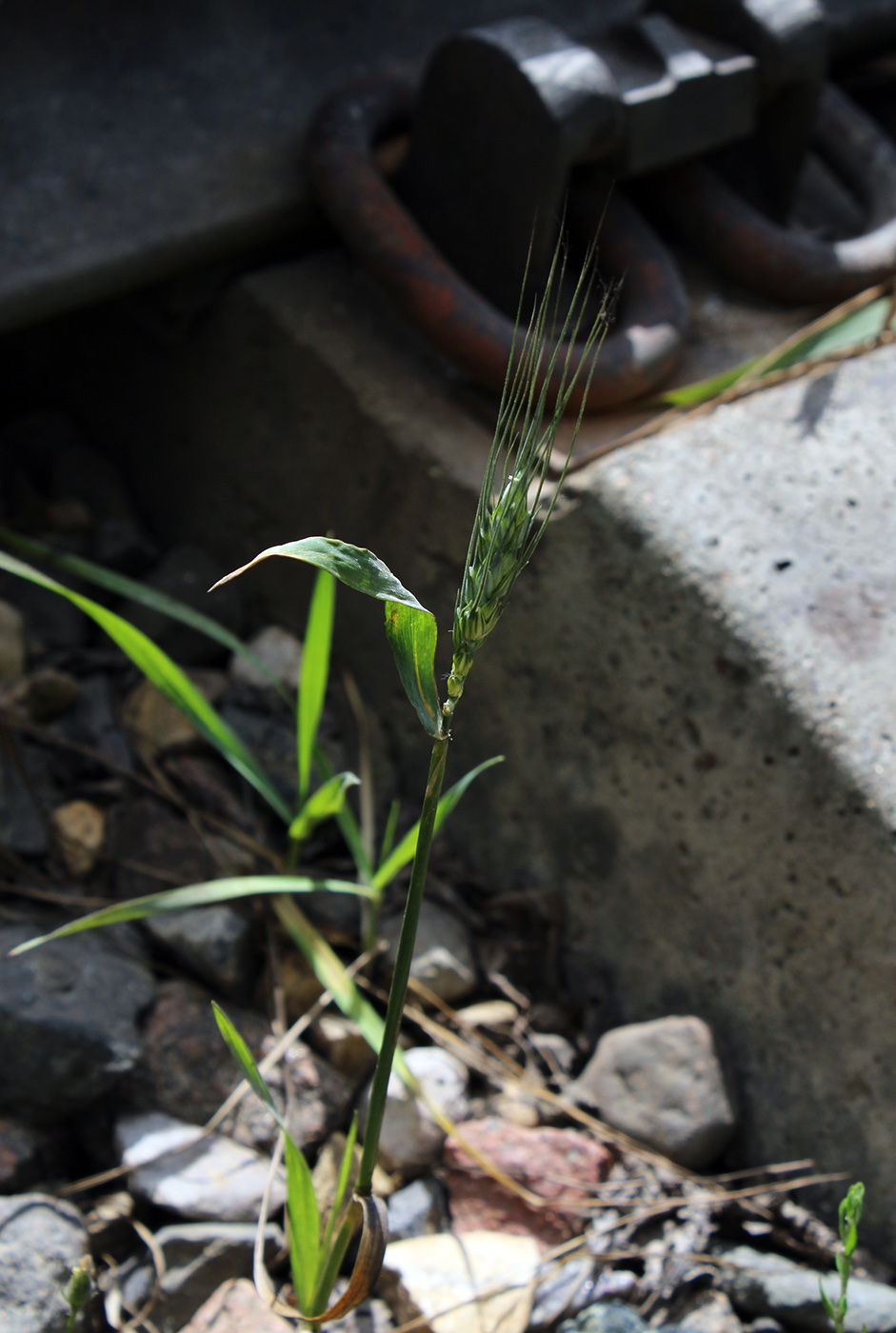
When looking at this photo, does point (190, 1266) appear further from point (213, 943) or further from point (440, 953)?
point (440, 953)

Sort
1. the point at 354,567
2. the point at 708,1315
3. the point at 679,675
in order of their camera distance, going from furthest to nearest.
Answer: the point at 679,675 < the point at 708,1315 < the point at 354,567

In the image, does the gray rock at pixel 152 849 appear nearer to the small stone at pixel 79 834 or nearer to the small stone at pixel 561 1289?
the small stone at pixel 79 834

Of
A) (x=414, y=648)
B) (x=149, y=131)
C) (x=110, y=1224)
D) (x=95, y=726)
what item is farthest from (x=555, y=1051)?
(x=149, y=131)

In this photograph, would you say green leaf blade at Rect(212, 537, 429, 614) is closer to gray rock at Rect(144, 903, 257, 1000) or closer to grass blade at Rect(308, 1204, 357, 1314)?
grass blade at Rect(308, 1204, 357, 1314)

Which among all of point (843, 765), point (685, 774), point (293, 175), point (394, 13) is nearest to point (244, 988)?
point (685, 774)

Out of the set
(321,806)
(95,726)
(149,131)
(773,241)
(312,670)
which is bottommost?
(95,726)

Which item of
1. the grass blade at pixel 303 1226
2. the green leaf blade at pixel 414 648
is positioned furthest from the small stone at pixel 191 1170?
the green leaf blade at pixel 414 648

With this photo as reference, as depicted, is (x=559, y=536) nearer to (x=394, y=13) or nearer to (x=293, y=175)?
(x=293, y=175)
